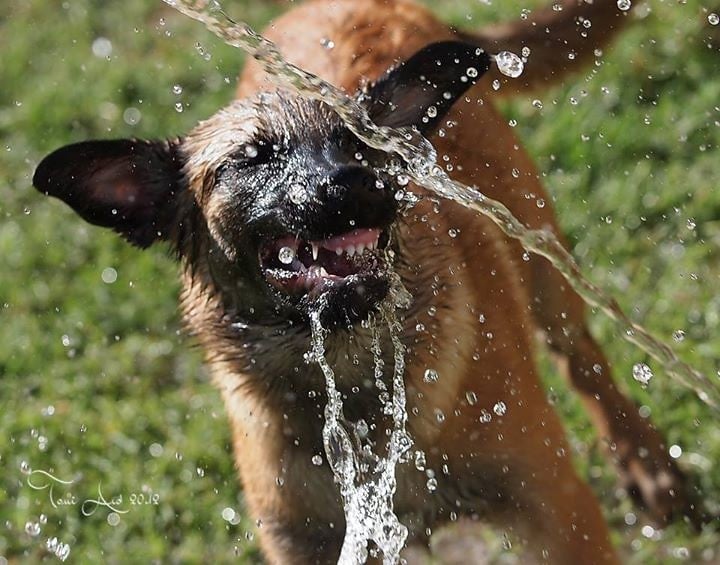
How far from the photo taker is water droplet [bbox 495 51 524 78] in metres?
4.23

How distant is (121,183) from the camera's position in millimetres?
3543

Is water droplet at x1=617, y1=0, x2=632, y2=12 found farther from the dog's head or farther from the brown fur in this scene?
the dog's head

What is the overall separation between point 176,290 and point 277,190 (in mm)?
2772

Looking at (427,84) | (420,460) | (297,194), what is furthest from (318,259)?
(420,460)

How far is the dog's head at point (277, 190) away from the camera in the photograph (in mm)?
3240

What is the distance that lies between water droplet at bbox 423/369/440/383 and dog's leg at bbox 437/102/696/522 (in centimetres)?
66

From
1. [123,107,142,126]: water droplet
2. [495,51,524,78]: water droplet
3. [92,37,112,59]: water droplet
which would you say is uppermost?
[495,51,524,78]: water droplet

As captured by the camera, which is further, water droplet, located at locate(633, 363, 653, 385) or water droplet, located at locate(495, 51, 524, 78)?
water droplet, located at locate(633, 363, 653, 385)

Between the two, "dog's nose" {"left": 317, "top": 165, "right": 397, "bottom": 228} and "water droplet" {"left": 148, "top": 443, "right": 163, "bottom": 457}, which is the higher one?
"dog's nose" {"left": 317, "top": 165, "right": 397, "bottom": 228}

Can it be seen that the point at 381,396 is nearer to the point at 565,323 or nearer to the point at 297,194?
the point at 297,194

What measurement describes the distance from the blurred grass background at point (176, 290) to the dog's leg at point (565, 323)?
101 mm

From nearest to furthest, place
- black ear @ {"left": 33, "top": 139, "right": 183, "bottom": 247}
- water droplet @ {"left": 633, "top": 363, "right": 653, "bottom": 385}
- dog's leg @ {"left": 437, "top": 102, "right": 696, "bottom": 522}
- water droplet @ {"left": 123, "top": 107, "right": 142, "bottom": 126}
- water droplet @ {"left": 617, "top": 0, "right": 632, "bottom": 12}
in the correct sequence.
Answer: black ear @ {"left": 33, "top": 139, "right": 183, "bottom": 247}
dog's leg @ {"left": 437, "top": 102, "right": 696, "bottom": 522}
water droplet @ {"left": 617, "top": 0, "right": 632, "bottom": 12}
water droplet @ {"left": 633, "top": 363, "right": 653, "bottom": 385}
water droplet @ {"left": 123, "top": 107, "right": 142, "bottom": 126}

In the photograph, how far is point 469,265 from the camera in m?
3.96

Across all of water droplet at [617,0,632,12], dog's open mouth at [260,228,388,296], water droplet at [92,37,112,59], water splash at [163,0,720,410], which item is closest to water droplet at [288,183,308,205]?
dog's open mouth at [260,228,388,296]
